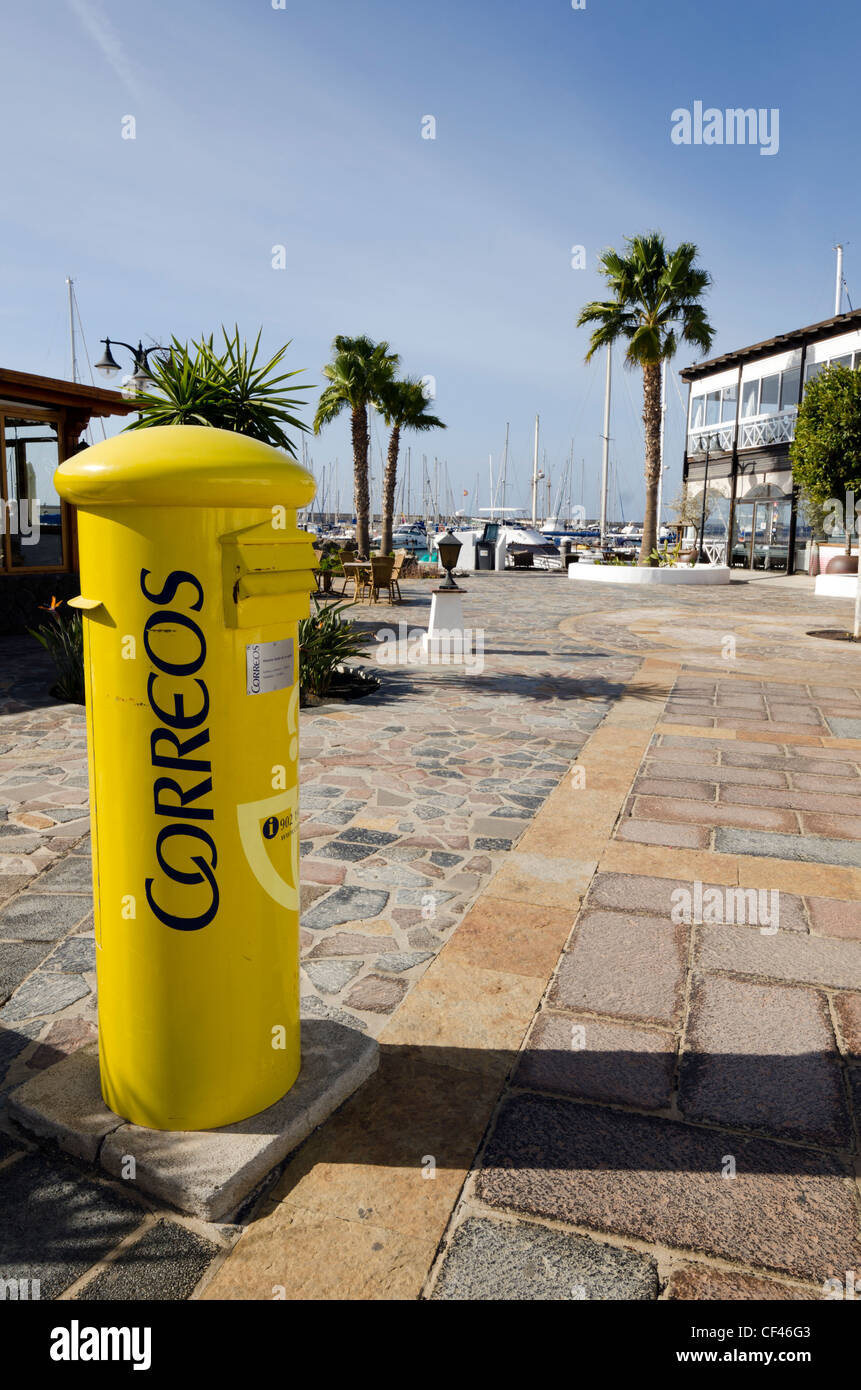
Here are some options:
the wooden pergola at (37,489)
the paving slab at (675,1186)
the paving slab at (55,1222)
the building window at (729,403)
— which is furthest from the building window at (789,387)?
the paving slab at (55,1222)

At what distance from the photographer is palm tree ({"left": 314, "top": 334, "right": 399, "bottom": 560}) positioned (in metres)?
27.9

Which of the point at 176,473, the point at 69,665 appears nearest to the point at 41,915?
the point at 176,473

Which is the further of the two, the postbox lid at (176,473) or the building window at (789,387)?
the building window at (789,387)

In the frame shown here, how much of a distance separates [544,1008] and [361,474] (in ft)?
90.2

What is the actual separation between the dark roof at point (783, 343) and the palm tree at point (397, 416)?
12.3 metres

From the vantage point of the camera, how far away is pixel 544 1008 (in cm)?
322

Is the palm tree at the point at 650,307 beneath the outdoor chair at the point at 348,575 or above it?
above

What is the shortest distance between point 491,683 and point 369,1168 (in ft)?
24.8

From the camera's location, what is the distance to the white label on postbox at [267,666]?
2.25 metres

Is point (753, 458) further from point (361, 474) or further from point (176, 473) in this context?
point (176, 473)

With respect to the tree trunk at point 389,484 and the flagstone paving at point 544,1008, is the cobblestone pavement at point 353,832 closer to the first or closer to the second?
the flagstone paving at point 544,1008

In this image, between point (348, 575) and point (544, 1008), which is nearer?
point (544, 1008)

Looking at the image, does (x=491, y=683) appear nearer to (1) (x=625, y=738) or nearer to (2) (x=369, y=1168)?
(1) (x=625, y=738)
